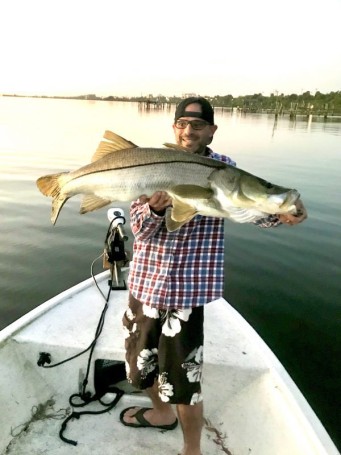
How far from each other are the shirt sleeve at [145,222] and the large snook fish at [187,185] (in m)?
0.16

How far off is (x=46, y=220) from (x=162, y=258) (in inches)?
331

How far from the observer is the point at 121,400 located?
3859mm

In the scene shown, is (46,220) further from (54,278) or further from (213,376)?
(213,376)

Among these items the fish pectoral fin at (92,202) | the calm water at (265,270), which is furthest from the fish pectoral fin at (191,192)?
the calm water at (265,270)

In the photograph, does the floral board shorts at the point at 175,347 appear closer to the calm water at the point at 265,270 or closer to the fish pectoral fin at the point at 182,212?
the fish pectoral fin at the point at 182,212

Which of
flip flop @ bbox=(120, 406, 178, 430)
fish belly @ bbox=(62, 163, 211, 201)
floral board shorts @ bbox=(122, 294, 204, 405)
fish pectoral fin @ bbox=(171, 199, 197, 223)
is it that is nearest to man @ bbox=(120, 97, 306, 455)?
floral board shorts @ bbox=(122, 294, 204, 405)

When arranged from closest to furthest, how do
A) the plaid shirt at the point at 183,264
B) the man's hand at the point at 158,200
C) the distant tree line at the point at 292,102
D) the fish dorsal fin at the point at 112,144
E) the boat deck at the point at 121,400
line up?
the man's hand at the point at 158,200 < the fish dorsal fin at the point at 112,144 < the plaid shirt at the point at 183,264 < the boat deck at the point at 121,400 < the distant tree line at the point at 292,102

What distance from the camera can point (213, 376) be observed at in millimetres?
3514

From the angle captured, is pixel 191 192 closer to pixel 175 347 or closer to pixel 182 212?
pixel 182 212

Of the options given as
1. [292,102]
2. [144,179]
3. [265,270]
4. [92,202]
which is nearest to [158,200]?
[144,179]

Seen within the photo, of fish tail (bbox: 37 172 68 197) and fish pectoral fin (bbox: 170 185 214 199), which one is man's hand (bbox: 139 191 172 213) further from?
fish tail (bbox: 37 172 68 197)

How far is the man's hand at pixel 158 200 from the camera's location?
2.47m

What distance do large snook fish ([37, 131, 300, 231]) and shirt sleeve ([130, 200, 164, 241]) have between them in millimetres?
163

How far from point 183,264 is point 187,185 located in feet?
2.25
